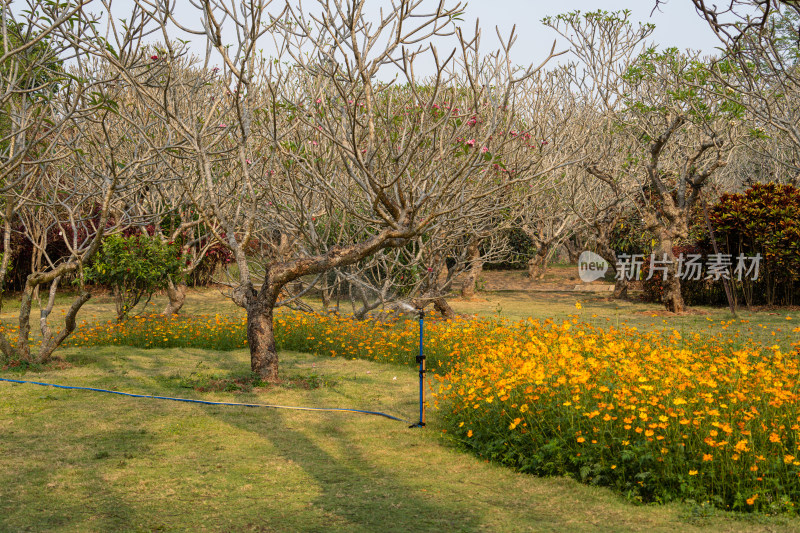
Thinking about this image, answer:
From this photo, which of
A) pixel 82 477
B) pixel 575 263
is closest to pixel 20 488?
pixel 82 477

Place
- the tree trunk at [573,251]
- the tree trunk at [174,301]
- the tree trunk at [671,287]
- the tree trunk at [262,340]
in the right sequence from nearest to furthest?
1. the tree trunk at [262,340]
2. the tree trunk at [174,301]
3. the tree trunk at [671,287]
4. the tree trunk at [573,251]

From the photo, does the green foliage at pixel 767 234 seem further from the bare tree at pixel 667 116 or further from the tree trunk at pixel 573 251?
the tree trunk at pixel 573 251

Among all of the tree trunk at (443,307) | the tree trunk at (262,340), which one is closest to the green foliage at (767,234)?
the tree trunk at (443,307)

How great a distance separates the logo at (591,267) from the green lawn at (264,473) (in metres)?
17.6

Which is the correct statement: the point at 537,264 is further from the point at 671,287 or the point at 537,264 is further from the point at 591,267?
the point at 671,287

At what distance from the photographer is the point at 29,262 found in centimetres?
1794

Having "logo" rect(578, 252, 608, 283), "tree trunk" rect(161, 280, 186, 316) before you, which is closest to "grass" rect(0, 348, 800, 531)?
"tree trunk" rect(161, 280, 186, 316)

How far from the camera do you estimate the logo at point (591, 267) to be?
24.6 metres

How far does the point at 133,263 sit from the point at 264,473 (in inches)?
285

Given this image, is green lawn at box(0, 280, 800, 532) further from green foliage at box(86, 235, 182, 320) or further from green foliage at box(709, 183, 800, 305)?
green foliage at box(709, 183, 800, 305)

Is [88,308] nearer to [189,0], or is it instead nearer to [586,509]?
[189,0]

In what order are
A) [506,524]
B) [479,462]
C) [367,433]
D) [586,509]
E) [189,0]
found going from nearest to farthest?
[506,524]
[586,509]
[479,462]
[367,433]
[189,0]

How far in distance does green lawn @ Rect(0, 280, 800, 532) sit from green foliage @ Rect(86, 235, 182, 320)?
3.26m

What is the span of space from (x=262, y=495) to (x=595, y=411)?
2.43 meters
